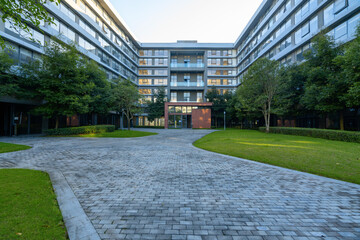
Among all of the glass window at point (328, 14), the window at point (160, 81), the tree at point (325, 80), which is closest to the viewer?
the tree at point (325, 80)

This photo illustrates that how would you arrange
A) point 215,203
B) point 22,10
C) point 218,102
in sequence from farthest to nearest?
point 218,102 → point 22,10 → point 215,203

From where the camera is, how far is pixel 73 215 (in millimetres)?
3059

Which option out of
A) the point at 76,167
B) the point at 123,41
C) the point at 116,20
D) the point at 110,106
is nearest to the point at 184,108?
the point at 110,106

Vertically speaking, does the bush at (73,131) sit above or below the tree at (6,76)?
below

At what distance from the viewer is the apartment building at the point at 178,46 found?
19.2 m

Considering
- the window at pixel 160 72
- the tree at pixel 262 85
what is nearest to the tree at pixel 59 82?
the tree at pixel 262 85

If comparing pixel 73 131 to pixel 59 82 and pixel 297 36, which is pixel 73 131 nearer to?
pixel 59 82

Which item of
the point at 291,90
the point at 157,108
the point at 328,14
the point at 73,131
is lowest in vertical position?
the point at 73,131

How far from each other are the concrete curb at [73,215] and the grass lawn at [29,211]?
0.34ft

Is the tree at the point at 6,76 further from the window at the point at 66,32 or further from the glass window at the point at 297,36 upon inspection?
the glass window at the point at 297,36

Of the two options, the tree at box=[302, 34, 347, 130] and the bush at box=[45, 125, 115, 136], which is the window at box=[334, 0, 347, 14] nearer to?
the tree at box=[302, 34, 347, 130]

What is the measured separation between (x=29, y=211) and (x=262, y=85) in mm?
26729

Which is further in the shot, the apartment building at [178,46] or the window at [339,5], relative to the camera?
the apartment building at [178,46]

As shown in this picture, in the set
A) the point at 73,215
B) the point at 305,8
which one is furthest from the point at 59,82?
the point at 305,8
